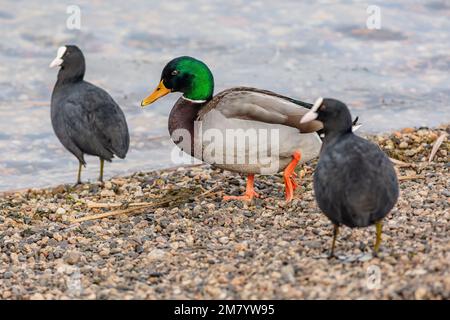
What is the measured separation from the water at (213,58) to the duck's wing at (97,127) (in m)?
0.81

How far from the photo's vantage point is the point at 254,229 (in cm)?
656

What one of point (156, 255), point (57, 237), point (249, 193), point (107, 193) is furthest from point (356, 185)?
point (107, 193)

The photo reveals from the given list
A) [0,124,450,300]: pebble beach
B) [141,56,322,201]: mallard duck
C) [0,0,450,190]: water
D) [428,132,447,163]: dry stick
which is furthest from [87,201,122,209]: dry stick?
[428,132,447,163]: dry stick

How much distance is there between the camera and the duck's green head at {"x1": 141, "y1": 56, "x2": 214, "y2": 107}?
302 inches

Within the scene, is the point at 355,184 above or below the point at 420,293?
above

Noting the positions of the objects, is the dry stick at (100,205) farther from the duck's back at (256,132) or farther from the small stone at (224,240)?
the small stone at (224,240)

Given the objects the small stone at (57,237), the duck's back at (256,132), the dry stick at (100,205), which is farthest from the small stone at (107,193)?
the small stone at (57,237)

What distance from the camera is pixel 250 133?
7.09 meters

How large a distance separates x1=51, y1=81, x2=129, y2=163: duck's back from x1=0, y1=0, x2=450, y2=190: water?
29.0 inches

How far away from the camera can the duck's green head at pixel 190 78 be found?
7660 millimetres

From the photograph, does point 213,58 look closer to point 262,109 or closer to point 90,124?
point 90,124

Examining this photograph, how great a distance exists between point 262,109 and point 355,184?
2.15 m

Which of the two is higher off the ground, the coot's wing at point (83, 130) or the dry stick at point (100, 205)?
the coot's wing at point (83, 130)

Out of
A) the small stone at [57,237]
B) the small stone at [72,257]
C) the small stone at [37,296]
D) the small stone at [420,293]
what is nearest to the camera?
the small stone at [420,293]
